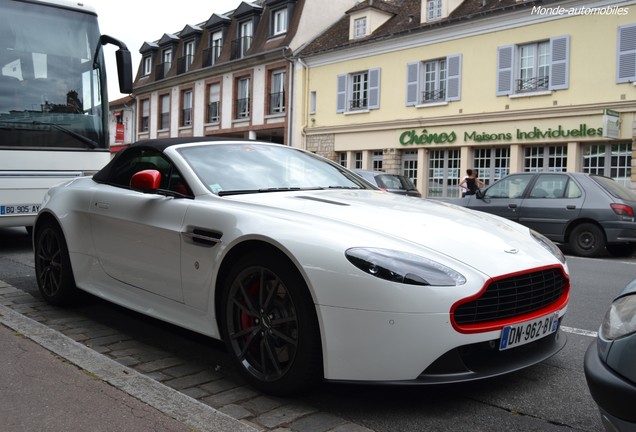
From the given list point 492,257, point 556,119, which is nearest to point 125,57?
point 492,257

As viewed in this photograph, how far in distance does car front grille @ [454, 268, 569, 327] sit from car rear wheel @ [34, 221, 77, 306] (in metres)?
3.45

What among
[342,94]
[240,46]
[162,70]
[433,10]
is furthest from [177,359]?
[162,70]

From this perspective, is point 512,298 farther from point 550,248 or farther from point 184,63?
point 184,63

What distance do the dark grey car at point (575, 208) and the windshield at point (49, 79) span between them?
24.8 feet

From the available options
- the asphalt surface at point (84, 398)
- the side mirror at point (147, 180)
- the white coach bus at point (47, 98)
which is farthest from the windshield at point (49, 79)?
the asphalt surface at point (84, 398)

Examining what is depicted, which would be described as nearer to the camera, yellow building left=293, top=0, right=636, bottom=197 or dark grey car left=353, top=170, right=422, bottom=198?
dark grey car left=353, top=170, right=422, bottom=198

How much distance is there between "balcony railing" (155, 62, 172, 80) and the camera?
1491 inches

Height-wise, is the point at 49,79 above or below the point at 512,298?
above

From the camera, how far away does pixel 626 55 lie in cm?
1748

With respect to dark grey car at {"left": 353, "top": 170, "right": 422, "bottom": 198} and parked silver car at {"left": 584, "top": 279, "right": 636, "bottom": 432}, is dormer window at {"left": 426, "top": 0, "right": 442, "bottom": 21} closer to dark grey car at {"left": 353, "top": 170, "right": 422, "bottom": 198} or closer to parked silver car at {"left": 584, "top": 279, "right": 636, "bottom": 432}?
dark grey car at {"left": 353, "top": 170, "right": 422, "bottom": 198}

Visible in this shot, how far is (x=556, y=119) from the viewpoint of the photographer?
1905 centimetres

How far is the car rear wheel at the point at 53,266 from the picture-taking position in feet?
16.4

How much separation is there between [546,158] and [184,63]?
925 inches

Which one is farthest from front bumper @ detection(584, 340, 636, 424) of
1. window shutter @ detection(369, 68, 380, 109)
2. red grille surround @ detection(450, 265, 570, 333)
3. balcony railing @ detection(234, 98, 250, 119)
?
balcony railing @ detection(234, 98, 250, 119)
